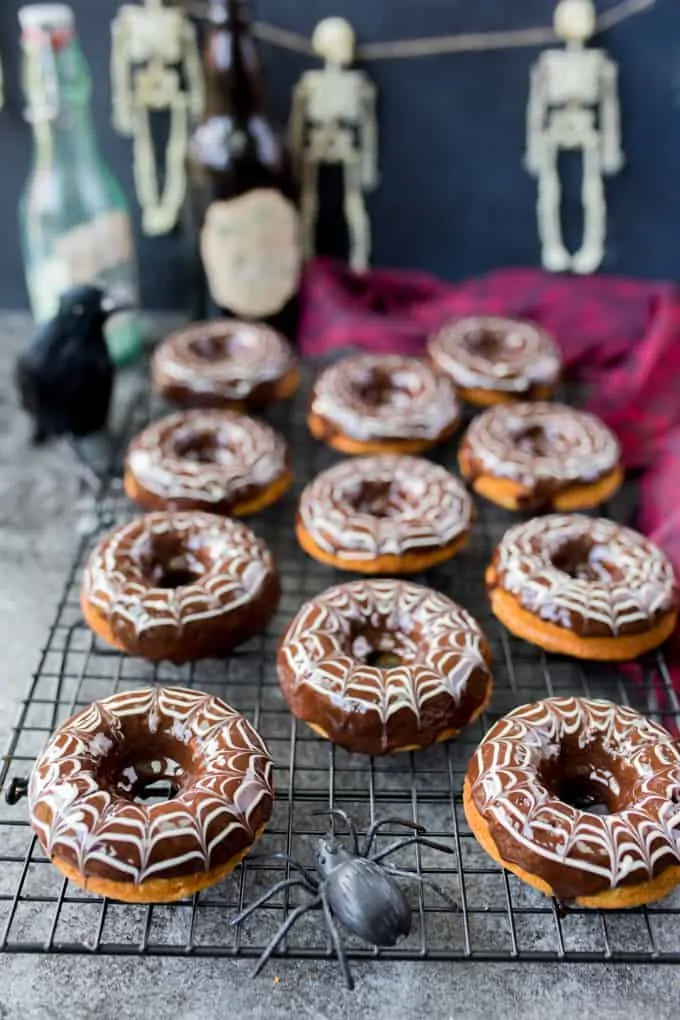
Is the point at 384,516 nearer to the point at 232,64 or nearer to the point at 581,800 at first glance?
the point at 581,800

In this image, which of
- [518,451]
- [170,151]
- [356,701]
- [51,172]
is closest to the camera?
[356,701]

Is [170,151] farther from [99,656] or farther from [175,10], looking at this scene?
[99,656]

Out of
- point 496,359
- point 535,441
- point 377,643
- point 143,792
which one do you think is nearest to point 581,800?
point 377,643

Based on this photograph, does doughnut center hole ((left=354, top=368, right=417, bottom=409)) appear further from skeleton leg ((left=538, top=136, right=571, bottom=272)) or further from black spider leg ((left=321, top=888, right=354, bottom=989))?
black spider leg ((left=321, top=888, right=354, bottom=989))

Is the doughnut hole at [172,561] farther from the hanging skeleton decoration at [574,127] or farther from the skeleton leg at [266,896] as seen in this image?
the hanging skeleton decoration at [574,127]

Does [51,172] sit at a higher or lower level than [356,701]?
higher

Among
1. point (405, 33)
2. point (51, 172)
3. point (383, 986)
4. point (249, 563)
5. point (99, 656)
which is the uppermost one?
point (405, 33)

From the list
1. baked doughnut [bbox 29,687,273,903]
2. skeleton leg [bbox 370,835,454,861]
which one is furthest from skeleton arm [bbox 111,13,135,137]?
skeleton leg [bbox 370,835,454,861]

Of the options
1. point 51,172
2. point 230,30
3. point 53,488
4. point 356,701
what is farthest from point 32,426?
point 356,701
